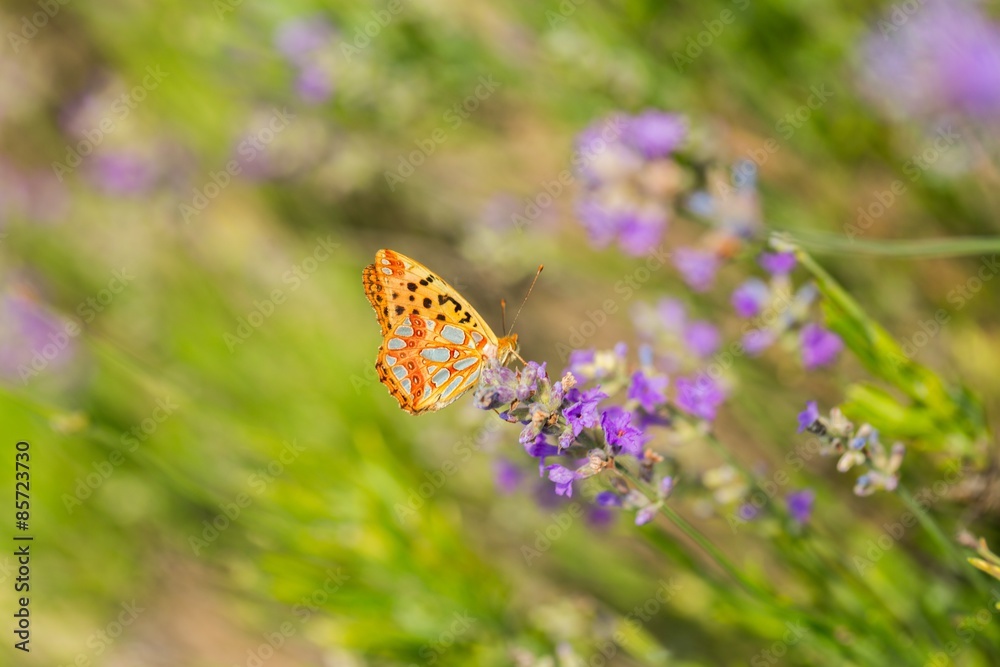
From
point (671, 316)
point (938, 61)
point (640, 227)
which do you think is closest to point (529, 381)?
point (640, 227)

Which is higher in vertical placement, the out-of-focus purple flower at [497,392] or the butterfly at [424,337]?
the butterfly at [424,337]

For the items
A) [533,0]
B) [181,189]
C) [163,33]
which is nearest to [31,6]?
[163,33]

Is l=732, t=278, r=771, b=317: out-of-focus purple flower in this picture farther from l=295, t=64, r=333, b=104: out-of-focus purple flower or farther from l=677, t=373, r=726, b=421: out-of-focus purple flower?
l=295, t=64, r=333, b=104: out-of-focus purple flower

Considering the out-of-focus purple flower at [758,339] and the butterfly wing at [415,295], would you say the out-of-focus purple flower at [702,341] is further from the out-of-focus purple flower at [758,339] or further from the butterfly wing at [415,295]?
→ the butterfly wing at [415,295]

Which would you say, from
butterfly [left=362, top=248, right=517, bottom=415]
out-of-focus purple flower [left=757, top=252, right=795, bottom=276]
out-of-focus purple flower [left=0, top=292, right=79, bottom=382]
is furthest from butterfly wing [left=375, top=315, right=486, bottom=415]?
out-of-focus purple flower [left=0, top=292, right=79, bottom=382]

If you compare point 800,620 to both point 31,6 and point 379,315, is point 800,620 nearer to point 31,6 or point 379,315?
point 379,315

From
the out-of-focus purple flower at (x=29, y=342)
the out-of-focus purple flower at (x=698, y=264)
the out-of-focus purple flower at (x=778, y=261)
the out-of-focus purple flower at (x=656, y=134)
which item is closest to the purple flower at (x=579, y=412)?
the out-of-focus purple flower at (x=778, y=261)
